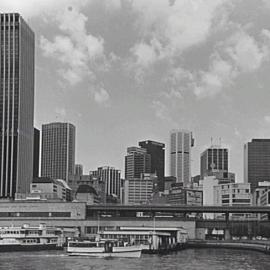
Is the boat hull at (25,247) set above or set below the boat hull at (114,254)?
below

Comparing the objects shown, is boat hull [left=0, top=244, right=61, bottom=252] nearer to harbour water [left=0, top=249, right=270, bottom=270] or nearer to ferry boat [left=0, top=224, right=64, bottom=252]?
ferry boat [left=0, top=224, right=64, bottom=252]

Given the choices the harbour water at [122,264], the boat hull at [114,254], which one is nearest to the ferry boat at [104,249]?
the boat hull at [114,254]

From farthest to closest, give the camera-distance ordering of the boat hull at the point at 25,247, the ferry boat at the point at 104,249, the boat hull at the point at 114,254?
the boat hull at the point at 25,247 → the ferry boat at the point at 104,249 → the boat hull at the point at 114,254

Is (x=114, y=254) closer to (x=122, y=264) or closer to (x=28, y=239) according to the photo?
(x=122, y=264)

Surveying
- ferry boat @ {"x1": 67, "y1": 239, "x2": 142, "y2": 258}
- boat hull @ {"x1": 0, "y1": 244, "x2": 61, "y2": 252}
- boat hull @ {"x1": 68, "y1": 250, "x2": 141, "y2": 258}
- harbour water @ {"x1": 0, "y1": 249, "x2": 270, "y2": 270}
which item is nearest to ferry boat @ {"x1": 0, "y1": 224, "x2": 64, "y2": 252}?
boat hull @ {"x1": 0, "y1": 244, "x2": 61, "y2": 252}

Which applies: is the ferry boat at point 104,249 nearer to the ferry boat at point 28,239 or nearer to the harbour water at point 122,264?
the harbour water at point 122,264

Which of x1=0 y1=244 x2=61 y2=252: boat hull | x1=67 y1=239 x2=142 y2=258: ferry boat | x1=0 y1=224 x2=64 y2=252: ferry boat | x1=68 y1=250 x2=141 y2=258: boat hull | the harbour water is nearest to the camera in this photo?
the harbour water
